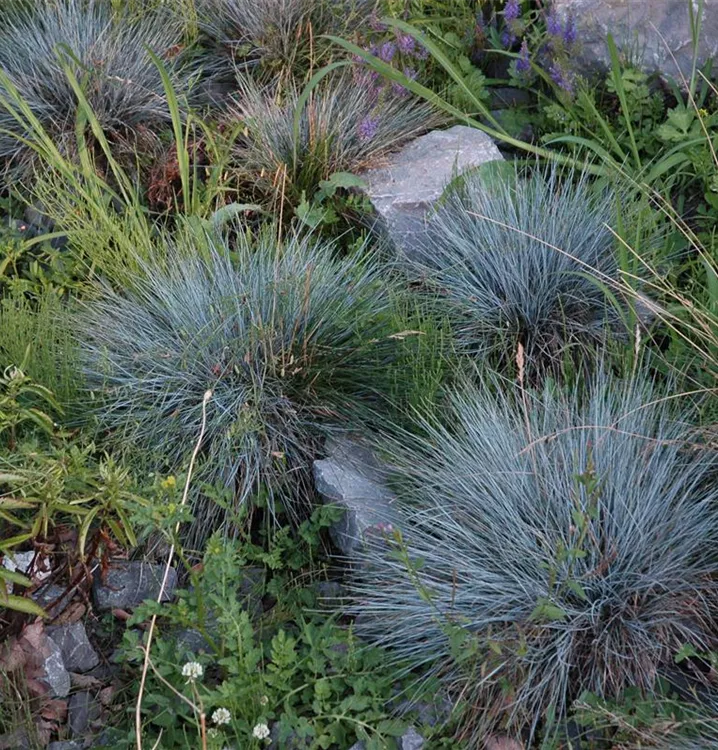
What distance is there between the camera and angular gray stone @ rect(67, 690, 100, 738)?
95.9 inches

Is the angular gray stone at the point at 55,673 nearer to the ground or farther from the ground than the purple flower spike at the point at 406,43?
nearer to the ground

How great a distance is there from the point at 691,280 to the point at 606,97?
120cm

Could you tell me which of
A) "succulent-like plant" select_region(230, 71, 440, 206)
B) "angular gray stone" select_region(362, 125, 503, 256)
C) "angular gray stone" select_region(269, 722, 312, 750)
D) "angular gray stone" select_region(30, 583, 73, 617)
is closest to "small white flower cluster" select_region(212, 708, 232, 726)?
"angular gray stone" select_region(269, 722, 312, 750)

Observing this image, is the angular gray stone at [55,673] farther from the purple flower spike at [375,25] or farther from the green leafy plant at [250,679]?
the purple flower spike at [375,25]

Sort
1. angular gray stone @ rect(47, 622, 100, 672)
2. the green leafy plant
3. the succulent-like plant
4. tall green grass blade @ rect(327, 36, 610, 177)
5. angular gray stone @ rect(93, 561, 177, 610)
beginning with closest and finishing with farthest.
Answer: the green leafy plant
angular gray stone @ rect(47, 622, 100, 672)
angular gray stone @ rect(93, 561, 177, 610)
tall green grass blade @ rect(327, 36, 610, 177)
the succulent-like plant

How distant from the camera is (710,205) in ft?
11.7

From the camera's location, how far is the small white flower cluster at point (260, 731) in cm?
211

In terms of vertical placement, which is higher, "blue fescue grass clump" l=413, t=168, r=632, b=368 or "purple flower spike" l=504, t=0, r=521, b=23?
"purple flower spike" l=504, t=0, r=521, b=23

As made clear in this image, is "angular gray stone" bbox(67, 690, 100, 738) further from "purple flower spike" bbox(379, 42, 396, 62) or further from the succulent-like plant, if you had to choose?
"purple flower spike" bbox(379, 42, 396, 62)

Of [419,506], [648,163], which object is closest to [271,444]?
[419,506]

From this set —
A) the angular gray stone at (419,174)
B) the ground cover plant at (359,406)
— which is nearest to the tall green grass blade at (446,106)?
the ground cover plant at (359,406)

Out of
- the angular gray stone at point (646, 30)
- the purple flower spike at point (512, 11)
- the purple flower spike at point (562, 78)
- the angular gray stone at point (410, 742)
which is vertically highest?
the angular gray stone at point (646, 30)

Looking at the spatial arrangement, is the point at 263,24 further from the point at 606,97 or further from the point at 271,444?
the point at 271,444

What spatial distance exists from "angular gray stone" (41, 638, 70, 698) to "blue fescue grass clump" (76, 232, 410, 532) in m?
0.51
